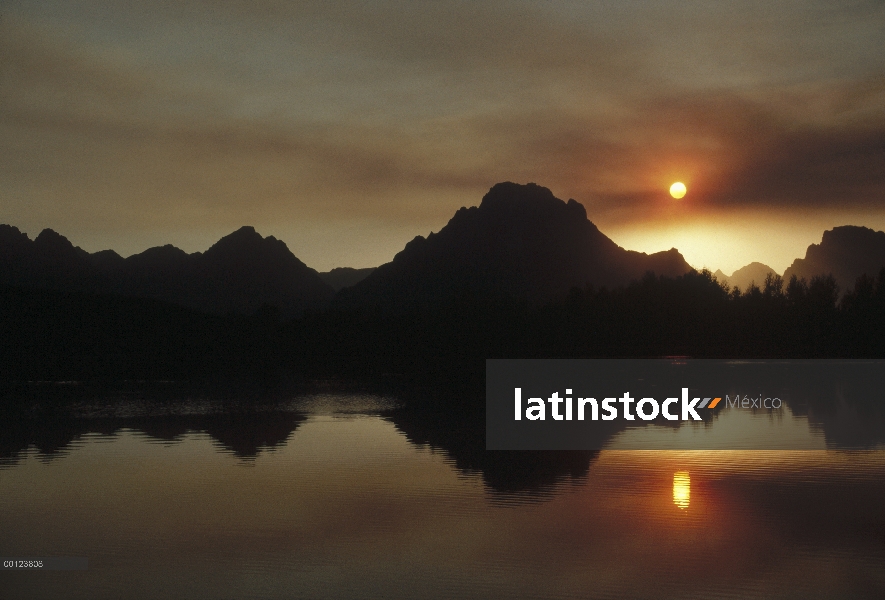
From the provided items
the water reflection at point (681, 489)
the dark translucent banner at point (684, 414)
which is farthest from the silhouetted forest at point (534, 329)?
the water reflection at point (681, 489)

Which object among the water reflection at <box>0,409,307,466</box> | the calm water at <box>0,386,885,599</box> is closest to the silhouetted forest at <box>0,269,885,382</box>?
the water reflection at <box>0,409,307,466</box>

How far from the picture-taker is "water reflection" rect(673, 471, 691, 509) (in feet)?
71.8

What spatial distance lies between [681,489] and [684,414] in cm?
2464

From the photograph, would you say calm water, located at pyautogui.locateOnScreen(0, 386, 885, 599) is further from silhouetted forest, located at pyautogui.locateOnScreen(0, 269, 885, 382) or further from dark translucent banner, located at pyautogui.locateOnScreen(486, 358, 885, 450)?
silhouetted forest, located at pyautogui.locateOnScreen(0, 269, 885, 382)

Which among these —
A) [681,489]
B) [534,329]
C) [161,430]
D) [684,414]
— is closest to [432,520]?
[681,489]

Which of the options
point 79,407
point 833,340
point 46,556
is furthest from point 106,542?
point 833,340

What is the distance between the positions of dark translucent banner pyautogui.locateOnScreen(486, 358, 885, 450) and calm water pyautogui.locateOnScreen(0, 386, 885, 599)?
275cm

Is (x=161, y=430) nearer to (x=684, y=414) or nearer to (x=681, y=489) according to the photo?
(x=681, y=489)

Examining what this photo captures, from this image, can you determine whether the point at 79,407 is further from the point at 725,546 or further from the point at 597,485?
the point at 725,546

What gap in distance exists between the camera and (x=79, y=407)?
49281 mm

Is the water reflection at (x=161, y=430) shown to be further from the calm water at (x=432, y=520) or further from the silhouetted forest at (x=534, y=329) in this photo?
the silhouetted forest at (x=534, y=329)

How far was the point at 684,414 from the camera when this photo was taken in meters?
47.2

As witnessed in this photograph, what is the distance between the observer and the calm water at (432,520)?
14.9 m

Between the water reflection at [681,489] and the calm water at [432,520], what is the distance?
93 mm
